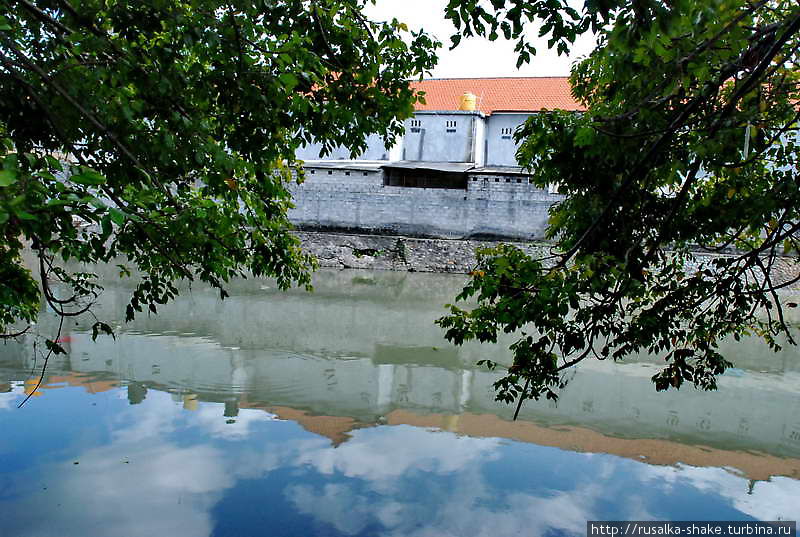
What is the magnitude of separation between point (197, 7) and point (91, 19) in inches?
20.0

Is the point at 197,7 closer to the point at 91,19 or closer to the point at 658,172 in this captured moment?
the point at 91,19

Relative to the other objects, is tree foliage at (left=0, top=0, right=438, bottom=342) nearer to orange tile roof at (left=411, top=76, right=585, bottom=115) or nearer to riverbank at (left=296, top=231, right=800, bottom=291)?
riverbank at (left=296, top=231, right=800, bottom=291)

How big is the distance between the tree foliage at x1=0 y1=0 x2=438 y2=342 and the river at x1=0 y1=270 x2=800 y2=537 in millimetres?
1220

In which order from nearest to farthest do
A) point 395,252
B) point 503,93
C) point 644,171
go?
point 644,171 < point 395,252 < point 503,93

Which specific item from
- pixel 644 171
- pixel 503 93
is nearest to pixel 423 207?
pixel 503 93

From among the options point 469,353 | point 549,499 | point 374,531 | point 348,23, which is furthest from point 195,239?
point 469,353

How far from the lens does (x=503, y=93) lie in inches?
867

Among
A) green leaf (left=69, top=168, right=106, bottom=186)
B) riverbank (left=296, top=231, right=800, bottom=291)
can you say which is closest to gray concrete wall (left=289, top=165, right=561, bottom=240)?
riverbank (left=296, top=231, right=800, bottom=291)

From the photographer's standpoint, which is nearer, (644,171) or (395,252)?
(644,171)

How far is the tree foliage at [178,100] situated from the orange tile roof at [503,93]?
17787 millimetres

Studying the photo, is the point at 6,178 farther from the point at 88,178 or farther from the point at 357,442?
the point at 357,442

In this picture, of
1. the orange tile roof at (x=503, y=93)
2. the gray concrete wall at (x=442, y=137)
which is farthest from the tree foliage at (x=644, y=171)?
the orange tile roof at (x=503, y=93)

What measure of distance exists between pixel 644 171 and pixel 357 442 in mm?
2995

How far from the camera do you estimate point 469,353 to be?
7527 mm
